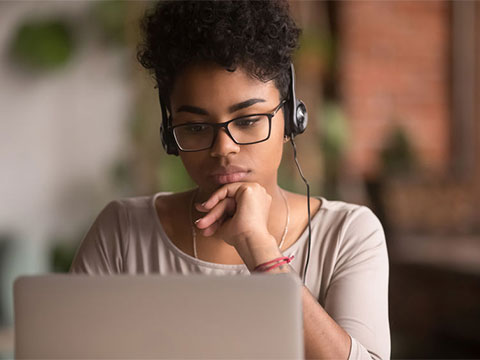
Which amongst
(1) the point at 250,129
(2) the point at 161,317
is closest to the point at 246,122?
(1) the point at 250,129

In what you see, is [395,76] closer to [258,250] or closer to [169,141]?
[169,141]

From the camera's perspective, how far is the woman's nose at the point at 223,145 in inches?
47.9

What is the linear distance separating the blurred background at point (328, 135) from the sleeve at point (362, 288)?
2083 millimetres

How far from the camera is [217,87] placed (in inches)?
47.8

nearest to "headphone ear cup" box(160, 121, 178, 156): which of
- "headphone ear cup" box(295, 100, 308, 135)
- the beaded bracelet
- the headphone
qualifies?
the headphone

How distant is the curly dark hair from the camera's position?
1223 millimetres

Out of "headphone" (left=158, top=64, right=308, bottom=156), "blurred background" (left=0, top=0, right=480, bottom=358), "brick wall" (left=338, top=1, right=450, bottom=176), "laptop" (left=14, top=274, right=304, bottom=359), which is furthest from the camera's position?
"brick wall" (left=338, top=1, right=450, bottom=176)

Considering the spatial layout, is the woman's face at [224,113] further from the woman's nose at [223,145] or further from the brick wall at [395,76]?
A: the brick wall at [395,76]

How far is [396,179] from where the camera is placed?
13.7ft

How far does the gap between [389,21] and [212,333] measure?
386 cm

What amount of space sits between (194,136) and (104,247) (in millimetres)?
324

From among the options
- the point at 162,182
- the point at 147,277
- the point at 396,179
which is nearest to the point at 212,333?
the point at 147,277

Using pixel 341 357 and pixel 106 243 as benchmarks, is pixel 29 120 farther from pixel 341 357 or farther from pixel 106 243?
pixel 341 357

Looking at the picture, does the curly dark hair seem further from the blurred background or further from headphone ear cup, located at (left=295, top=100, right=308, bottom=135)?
Answer: the blurred background
